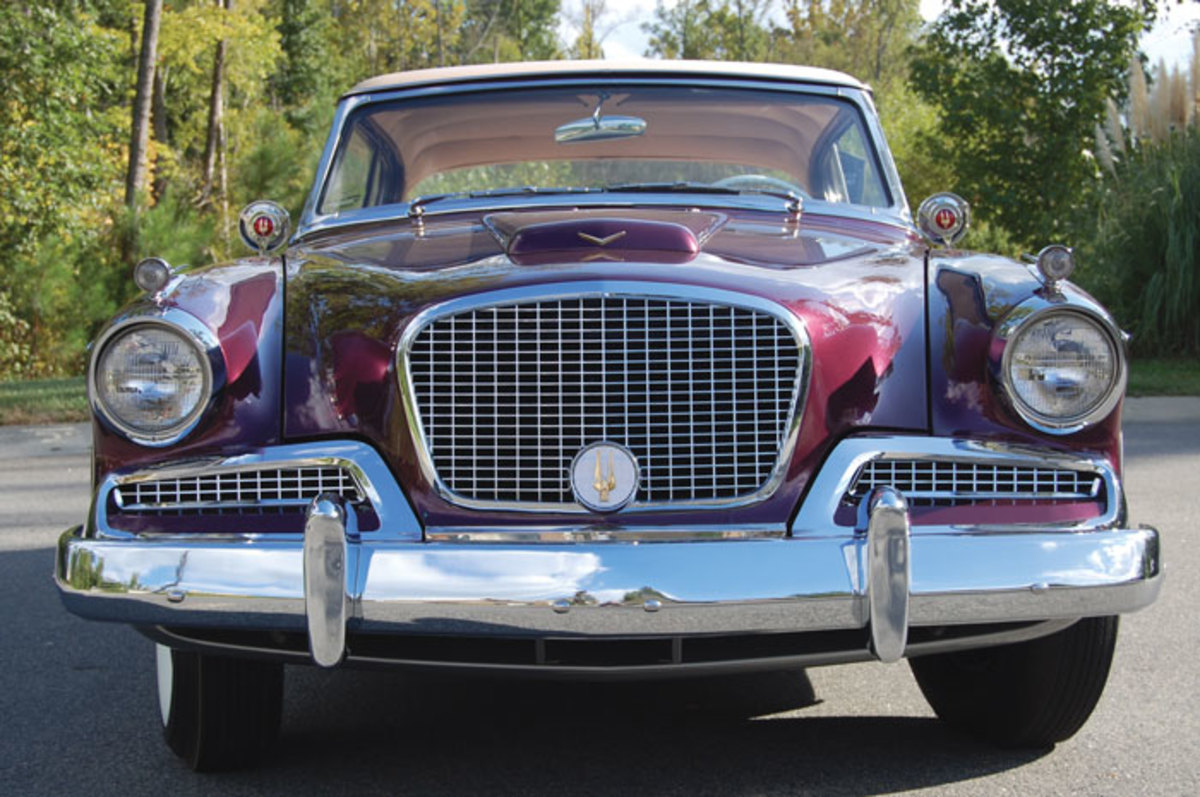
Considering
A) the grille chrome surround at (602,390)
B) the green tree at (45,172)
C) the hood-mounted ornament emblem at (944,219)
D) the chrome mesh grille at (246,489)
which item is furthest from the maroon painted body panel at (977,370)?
the green tree at (45,172)

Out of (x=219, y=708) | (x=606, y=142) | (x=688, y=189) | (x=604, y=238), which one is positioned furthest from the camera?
(x=606, y=142)

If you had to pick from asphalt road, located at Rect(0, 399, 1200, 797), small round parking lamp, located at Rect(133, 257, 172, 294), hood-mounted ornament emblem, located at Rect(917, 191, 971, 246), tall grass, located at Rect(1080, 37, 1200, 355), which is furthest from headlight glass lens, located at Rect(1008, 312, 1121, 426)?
tall grass, located at Rect(1080, 37, 1200, 355)

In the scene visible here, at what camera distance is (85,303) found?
1886 cm

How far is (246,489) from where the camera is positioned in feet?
9.29

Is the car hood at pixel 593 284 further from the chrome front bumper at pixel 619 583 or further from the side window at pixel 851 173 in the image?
the side window at pixel 851 173

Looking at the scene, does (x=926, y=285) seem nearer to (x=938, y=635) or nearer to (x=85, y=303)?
(x=938, y=635)

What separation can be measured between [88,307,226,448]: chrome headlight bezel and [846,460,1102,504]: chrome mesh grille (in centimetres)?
123

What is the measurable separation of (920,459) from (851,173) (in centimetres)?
162

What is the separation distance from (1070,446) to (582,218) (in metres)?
1.13

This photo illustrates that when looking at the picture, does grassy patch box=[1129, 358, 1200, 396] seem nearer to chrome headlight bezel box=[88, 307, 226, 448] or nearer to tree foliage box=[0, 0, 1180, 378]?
tree foliage box=[0, 0, 1180, 378]

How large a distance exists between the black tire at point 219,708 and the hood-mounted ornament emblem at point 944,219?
6.36ft

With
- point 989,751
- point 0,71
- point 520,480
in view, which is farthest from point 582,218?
point 0,71

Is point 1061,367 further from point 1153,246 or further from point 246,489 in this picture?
point 1153,246

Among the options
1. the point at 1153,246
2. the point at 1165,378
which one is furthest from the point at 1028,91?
the point at 1165,378
